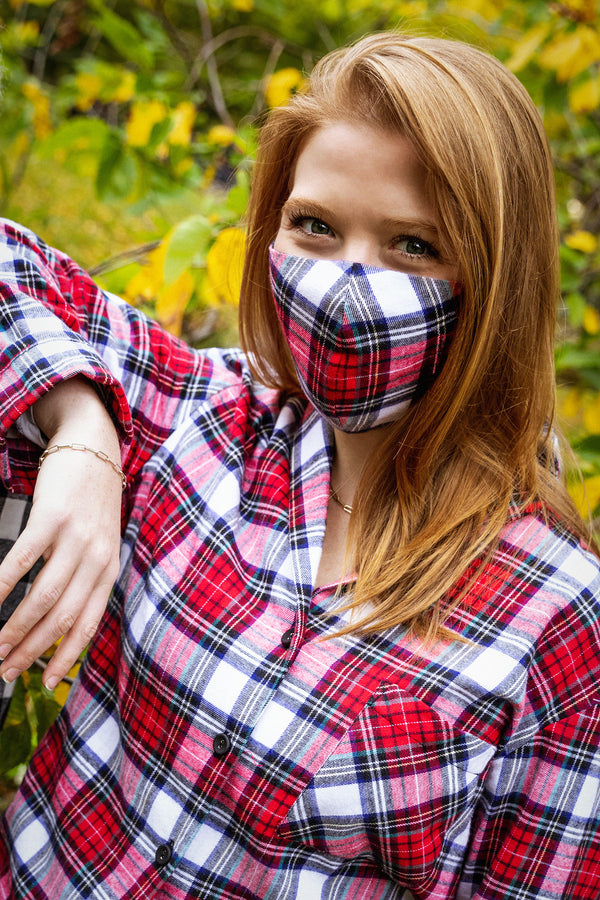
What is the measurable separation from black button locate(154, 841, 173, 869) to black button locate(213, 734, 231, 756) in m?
0.14

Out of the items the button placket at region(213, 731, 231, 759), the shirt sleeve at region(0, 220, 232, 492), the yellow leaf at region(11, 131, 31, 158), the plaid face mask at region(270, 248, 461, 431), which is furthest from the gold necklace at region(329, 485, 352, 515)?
the yellow leaf at region(11, 131, 31, 158)

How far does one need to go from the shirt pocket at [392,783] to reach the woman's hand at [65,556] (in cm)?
37

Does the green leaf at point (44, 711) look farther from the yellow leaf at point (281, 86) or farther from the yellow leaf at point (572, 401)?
the yellow leaf at point (572, 401)

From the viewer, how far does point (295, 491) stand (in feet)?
3.69

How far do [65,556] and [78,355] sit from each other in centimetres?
26

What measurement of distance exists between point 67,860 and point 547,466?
90 cm

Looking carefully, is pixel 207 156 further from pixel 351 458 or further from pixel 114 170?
pixel 351 458

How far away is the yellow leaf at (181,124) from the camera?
1.94 m

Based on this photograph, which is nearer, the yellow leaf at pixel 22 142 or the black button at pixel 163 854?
the black button at pixel 163 854

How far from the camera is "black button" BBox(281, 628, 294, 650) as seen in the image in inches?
38.5

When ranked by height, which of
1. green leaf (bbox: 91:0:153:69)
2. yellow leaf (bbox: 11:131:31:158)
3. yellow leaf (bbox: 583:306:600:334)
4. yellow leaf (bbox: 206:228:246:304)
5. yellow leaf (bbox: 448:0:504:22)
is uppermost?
yellow leaf (bbox: 448:0:504:22)

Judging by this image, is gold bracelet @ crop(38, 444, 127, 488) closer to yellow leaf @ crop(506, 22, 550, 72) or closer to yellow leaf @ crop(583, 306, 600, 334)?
yellow leaf @ crop(506, 22, 550, 72)

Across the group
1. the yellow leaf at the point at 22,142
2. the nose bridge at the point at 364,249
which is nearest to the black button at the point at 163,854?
the nose bridge at the point at 364,249

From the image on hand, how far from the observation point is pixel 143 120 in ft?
6.30
